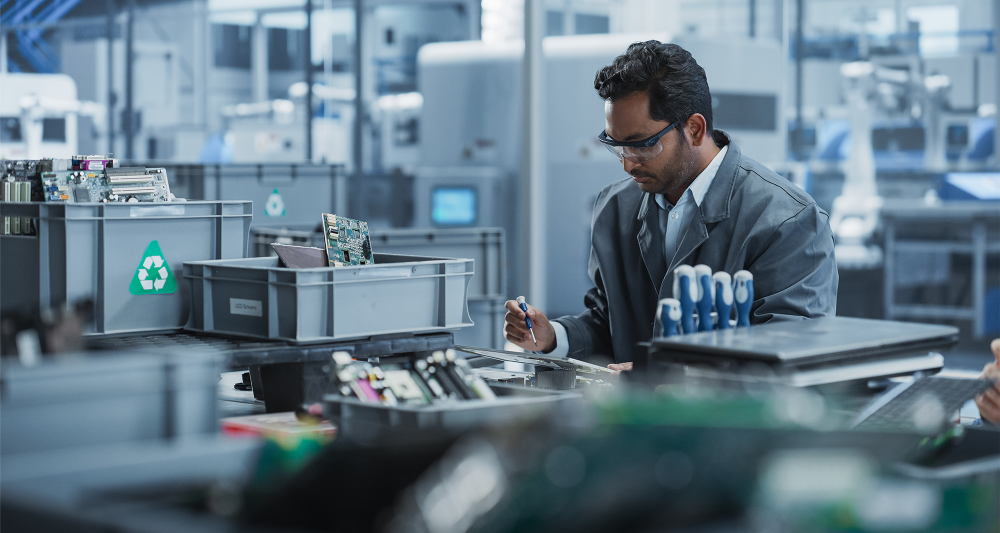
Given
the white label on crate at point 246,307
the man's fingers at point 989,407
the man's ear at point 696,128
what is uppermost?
the man's ear at point 696,128

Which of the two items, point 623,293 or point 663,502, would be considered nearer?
point 663,502

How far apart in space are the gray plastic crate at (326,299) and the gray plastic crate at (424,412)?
0.30 m

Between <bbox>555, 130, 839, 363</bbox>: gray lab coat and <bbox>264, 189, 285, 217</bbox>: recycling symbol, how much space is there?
2.21 m

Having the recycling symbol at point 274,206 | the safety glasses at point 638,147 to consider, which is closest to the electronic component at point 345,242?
the safety glasses at point 638,147

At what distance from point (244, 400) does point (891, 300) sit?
4.79 meters

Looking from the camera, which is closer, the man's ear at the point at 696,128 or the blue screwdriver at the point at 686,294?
the blue screwdriver at the point at 686,294

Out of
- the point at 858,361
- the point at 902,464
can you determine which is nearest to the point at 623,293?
the point at 858,361

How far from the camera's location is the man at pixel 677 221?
2.04 meters

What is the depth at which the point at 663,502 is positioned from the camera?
0.73m

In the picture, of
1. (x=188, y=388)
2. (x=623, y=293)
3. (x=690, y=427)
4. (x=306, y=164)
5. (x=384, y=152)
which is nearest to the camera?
(x=690, y=427)

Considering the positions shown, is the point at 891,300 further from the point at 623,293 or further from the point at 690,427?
the point at 690,427

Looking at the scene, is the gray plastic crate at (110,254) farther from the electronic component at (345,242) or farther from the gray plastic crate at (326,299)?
the electronic component at (345,242)

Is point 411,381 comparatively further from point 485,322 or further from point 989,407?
point 485,322

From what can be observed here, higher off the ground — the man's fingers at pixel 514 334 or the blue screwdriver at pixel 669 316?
the blue screwdriver at pixel 669 316
